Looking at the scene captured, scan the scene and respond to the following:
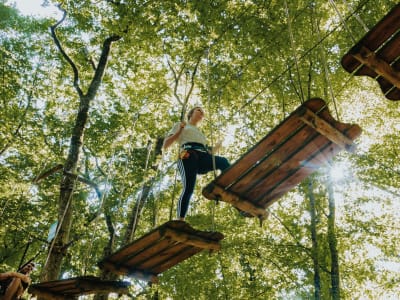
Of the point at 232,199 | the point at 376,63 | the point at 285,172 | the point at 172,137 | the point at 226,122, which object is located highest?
the point at 226,122

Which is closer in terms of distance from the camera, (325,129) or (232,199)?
(325,129)

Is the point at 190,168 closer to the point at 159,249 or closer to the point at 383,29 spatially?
the point at 159,249

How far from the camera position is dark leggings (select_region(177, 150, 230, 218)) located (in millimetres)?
4379

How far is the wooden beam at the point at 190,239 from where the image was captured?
3928 mm

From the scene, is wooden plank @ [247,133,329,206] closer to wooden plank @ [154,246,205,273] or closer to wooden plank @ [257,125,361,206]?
wooden plank @ [257,125,361,206]

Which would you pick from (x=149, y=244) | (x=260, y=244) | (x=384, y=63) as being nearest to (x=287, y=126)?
(x=384, y=63)

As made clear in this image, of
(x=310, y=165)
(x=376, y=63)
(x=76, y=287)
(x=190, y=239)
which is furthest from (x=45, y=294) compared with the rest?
(x=376, y=63)

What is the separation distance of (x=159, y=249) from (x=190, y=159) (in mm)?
1127

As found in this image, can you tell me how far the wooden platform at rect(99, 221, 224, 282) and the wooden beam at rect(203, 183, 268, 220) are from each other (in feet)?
1.34

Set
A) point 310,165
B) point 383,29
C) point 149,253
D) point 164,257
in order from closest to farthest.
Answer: point 383,29 < point 310,165 < point 149,253 < point 164,257

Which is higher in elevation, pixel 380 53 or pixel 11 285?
pixel 380 53

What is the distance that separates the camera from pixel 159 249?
4.46 metres

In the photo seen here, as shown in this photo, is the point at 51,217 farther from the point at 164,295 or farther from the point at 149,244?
the point at 149,244

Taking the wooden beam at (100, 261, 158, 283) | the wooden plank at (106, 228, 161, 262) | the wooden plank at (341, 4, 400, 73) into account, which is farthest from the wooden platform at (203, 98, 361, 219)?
the wooden beam at (100, 261, 158, 283)
